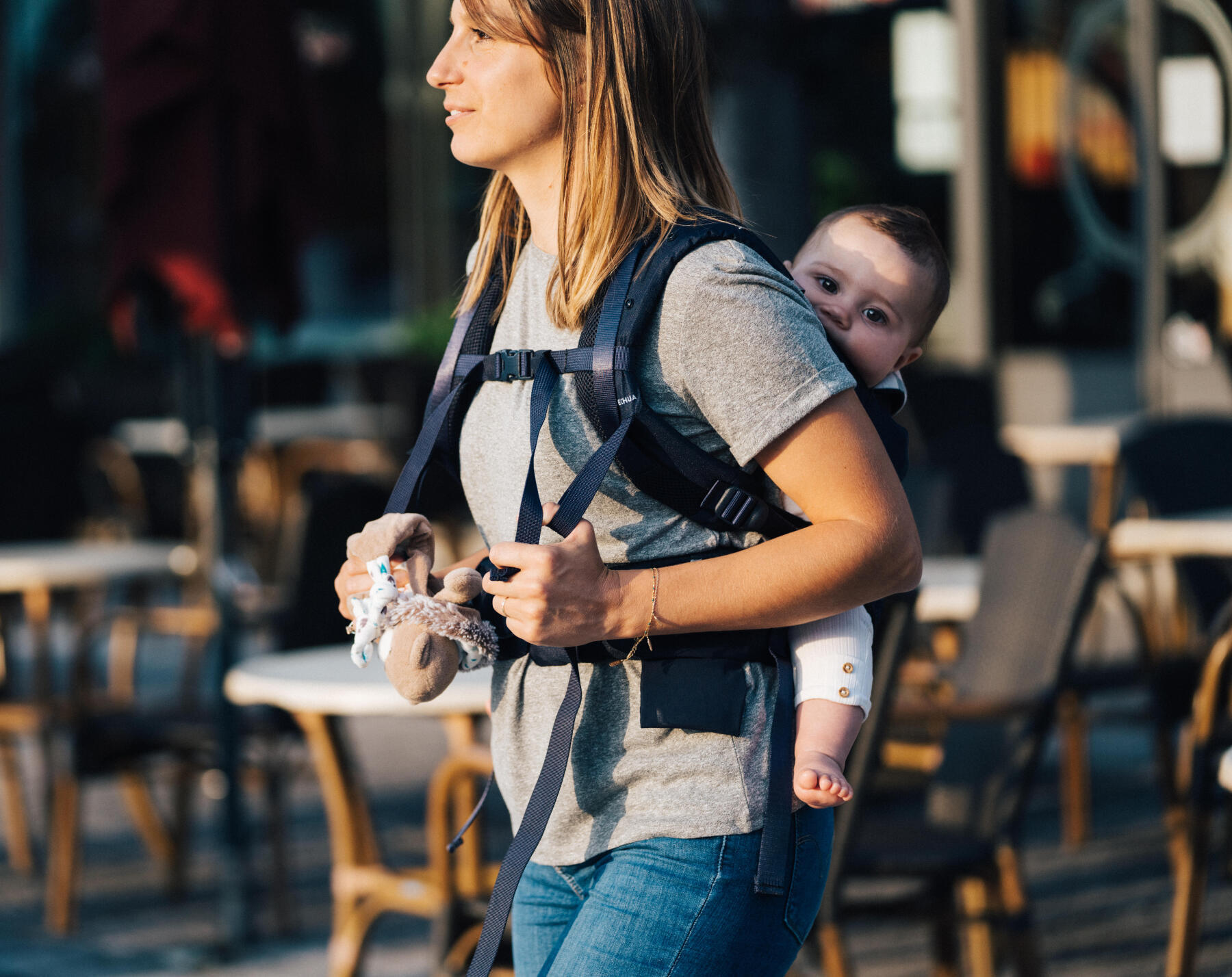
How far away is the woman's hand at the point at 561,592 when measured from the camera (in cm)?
155

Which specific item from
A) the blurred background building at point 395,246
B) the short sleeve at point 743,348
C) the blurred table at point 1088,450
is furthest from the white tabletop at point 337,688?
the blurred table at point 1088,450

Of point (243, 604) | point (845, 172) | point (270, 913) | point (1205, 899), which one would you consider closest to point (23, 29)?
point (845, 172)

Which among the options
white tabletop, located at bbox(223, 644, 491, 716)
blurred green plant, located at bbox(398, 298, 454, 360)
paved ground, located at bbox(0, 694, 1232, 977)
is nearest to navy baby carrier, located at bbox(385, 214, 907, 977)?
white tabletop, located at bbox(223, 644, 491, 716)

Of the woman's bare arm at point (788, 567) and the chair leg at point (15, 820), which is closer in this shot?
the woman's bare arm at point (788, 567)

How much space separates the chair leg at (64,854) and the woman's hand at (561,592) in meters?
3.61

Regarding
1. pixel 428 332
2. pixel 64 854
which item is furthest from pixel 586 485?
pixel 428 332

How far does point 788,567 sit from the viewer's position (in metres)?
1.59

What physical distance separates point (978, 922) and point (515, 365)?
2001mm

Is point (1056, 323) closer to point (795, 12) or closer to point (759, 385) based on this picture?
point (795, 12)

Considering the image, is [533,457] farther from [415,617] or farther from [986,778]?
[986,778]

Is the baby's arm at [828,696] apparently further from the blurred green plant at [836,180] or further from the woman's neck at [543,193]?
the blurred green plant at [836,180]

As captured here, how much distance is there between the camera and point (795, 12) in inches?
286

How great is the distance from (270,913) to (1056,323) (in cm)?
546

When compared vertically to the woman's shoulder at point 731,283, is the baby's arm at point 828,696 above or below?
below
